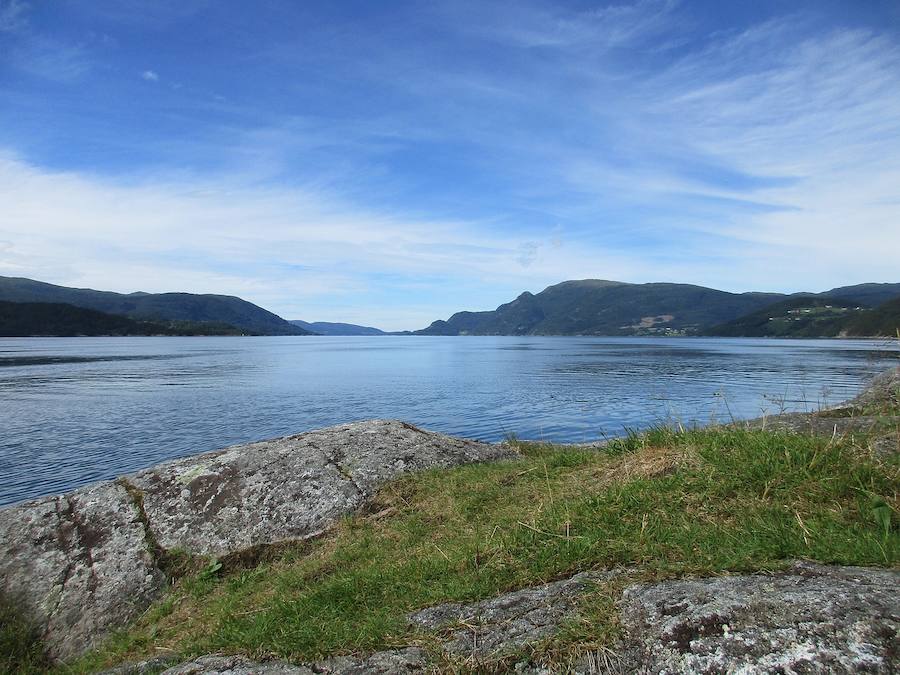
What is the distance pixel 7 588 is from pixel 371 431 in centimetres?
646

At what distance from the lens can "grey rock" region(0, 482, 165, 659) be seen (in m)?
7.41

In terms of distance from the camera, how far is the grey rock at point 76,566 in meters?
7.41

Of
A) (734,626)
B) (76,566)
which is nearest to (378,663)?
(734,626)

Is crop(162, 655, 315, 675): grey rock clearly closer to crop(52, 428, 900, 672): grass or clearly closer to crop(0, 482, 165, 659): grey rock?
crop(52, 428, 900, 672): grass

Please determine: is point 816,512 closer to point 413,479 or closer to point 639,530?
point 639,530

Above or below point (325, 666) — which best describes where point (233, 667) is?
below

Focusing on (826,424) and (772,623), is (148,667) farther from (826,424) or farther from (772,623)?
(826,424)

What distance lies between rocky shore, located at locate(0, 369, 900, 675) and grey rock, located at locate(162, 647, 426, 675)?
0.02 metres

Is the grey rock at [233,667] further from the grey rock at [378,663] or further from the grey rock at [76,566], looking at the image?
the grey rock at [76,566]

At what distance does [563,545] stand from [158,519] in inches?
286

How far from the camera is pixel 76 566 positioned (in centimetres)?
806

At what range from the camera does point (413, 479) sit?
9602 mm

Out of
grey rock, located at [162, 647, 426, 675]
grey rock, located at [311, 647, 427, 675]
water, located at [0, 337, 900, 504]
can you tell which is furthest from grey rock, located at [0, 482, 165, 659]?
water, located at [0, 337, 900, 504]

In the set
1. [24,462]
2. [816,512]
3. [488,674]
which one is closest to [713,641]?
[488,674]
